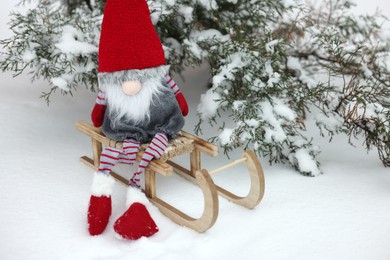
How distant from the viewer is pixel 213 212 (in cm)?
176

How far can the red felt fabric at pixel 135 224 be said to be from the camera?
1783mm

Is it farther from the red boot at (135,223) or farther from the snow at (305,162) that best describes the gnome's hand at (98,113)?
the snow at (305,162)

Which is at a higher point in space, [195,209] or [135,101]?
[135,101]

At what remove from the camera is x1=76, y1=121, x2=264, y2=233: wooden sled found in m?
1.77

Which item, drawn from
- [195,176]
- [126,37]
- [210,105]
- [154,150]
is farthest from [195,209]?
[126,37]

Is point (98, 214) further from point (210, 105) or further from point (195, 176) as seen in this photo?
point (210, 105)

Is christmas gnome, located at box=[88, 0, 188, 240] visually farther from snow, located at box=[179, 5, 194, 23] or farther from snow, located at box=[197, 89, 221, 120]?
snow, located at box=[179, 5, 194, 23]

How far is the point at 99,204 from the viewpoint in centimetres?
187

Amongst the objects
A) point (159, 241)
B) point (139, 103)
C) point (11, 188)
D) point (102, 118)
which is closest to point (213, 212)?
point (159, 241)

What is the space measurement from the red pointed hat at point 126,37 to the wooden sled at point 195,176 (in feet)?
1.14

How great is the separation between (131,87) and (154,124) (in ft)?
0.62

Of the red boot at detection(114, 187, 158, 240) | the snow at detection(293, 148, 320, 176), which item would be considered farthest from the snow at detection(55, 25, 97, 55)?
the snow at detection(293, 148, 320, 176)

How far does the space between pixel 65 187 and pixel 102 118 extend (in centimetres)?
34

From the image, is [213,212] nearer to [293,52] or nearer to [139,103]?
[139,103]
